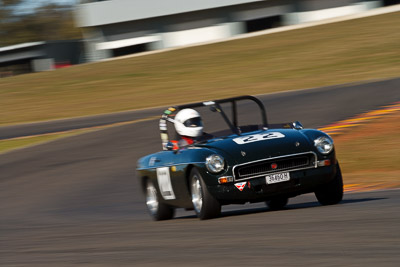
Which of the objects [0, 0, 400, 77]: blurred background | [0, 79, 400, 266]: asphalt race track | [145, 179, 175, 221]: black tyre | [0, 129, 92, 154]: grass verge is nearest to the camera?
[0, 79, 400, 266]: asphalt race track

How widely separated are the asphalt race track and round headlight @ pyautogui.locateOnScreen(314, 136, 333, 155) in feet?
1.79

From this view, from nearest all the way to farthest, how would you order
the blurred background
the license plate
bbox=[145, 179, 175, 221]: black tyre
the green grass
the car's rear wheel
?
the license plate, the car's rear wheel, bbox=[145, 179, 175, 221]: black tyre, the green grass, the blurred background

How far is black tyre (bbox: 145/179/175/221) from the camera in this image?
953 cm

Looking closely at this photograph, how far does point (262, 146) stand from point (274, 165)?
228 millimetres

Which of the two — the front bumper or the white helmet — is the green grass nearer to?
the white helmet

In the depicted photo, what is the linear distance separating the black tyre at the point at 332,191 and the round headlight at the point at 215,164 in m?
1.03

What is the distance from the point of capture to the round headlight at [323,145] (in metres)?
8.03

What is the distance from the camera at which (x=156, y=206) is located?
→ 966 cm

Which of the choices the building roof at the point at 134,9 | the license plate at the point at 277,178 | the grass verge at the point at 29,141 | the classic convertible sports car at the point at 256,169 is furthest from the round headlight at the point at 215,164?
the building roof at the point at 134,9

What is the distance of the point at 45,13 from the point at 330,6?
52.8 metres

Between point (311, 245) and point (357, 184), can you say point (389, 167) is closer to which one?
point (357, 184)

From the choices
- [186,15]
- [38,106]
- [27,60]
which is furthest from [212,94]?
[27,60]

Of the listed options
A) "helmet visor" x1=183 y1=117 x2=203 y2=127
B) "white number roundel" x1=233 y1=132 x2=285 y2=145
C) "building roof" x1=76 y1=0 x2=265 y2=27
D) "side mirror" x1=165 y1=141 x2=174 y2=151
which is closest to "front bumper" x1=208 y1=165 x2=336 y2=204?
"white number roundel" x1=233 y1=132 x2=285 y2=145

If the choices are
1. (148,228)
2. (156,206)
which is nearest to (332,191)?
(148,228)
